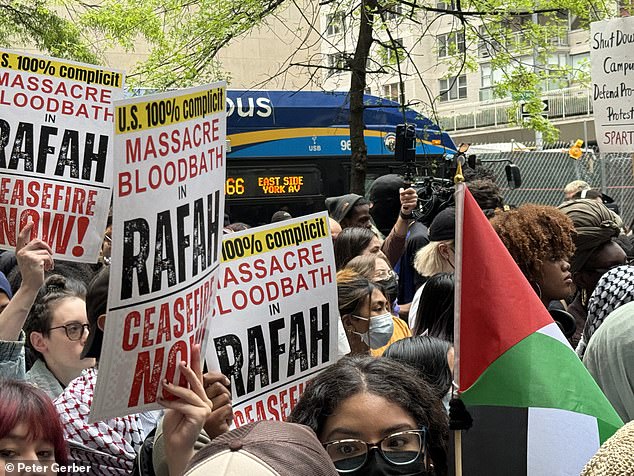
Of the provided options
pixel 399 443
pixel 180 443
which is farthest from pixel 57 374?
pixel 399 443

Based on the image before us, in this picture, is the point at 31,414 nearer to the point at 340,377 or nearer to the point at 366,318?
the point at 340,377

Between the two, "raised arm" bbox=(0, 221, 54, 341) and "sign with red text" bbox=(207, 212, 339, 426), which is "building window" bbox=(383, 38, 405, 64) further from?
"sign with red text" bbox=(207, 212, 339, 426)

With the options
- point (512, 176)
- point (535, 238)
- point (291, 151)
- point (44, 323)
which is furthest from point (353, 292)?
point (512, 176)

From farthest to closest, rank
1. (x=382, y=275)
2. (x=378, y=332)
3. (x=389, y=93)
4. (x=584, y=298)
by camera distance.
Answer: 1. (x=389, y=93)
2. (x=382, y=275)
3. (x=584, y=298)
4. (x=378, y=332)

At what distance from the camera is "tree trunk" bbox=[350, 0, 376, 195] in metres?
10.7

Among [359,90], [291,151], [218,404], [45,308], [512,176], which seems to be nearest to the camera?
[218,404]

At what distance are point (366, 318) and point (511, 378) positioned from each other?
7.05 feet

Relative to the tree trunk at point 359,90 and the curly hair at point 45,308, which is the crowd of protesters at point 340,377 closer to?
the curly hair at point 45,308

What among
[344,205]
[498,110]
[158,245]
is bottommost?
[344,205]

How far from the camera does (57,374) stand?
4691mm

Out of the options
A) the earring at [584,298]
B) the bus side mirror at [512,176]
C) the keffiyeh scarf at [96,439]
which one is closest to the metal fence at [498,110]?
the bus side mirror at [512,176]

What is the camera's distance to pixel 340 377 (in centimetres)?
327

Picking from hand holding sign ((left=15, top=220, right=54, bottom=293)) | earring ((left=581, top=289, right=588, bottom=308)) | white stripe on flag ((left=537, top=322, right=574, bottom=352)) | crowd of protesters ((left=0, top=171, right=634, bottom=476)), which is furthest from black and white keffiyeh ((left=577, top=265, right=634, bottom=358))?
hand holding sign ((left=15, top=220, right=54, bottom=293))

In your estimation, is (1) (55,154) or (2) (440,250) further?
(2) (440,250)
